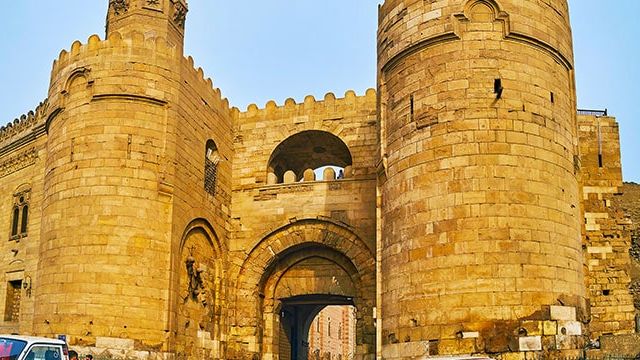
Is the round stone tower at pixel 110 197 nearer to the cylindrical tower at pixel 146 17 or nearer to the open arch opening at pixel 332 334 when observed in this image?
the cylindrical tower at pixel 146 17

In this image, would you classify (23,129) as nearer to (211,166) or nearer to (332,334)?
(211,166)

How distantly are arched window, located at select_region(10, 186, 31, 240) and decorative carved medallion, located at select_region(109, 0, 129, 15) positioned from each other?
233 inches

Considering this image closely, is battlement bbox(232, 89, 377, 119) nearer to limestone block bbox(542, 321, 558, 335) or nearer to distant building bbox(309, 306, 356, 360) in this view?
limestone block bbox(542, 321, 558, 335)

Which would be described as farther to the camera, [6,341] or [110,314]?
[110,314]

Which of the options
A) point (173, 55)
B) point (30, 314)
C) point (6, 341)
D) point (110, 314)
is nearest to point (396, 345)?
point (110, 314)

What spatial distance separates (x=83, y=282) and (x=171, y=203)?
8.31ft

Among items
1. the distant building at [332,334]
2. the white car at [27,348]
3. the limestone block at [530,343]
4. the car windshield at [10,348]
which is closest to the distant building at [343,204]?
the limestone block at [530,343]

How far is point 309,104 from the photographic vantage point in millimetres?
20312

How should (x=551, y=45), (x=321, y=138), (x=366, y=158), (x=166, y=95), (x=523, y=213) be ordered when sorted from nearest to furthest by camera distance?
(x=523, y=213) < (x=551, y=45) < (x=166, y=95) < (x=366, y=158) < (x=321, y=138)

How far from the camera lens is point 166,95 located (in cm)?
1706

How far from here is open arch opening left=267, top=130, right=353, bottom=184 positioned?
1997 centimetres

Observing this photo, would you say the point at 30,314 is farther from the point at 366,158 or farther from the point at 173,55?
the point at 366,158

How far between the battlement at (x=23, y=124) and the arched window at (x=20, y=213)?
195 centimetres

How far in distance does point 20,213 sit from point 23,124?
2.90m
